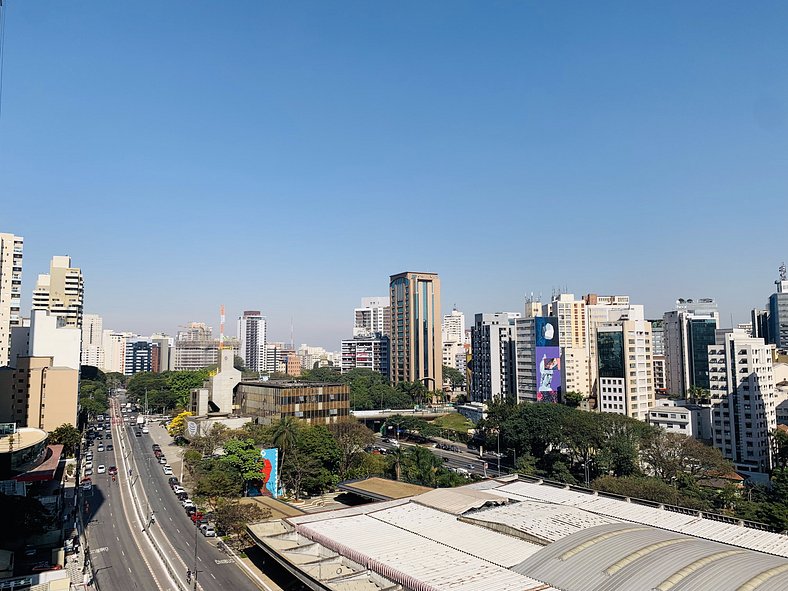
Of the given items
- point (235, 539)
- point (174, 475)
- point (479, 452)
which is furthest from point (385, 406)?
point (235, 539)

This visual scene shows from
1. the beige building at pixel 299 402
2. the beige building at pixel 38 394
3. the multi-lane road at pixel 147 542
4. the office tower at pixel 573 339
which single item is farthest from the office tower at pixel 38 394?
the office tower at pixel 573 339

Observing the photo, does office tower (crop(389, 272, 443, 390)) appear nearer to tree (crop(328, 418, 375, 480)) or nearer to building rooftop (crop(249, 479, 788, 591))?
tree (crop(328, 418, 375, 480))

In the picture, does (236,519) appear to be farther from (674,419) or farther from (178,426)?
(674,419)

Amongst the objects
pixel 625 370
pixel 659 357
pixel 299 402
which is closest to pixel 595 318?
pixel 659 357

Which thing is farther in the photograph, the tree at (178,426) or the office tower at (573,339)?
the office tower at (573,339)

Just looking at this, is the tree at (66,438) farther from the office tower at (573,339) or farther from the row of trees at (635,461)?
the office tower at (573,339)

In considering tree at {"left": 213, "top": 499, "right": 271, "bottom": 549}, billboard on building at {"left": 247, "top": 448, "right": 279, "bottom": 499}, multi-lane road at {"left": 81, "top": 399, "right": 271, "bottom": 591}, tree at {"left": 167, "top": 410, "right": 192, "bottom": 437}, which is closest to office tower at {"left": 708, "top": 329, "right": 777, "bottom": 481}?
billboard on building at {"left": 247, "top": 448, "right": 279, "bottom": 499}

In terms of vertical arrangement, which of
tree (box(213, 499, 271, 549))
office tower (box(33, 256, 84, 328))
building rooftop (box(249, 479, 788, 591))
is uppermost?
office tower (box(33, 256, 84, 328))
